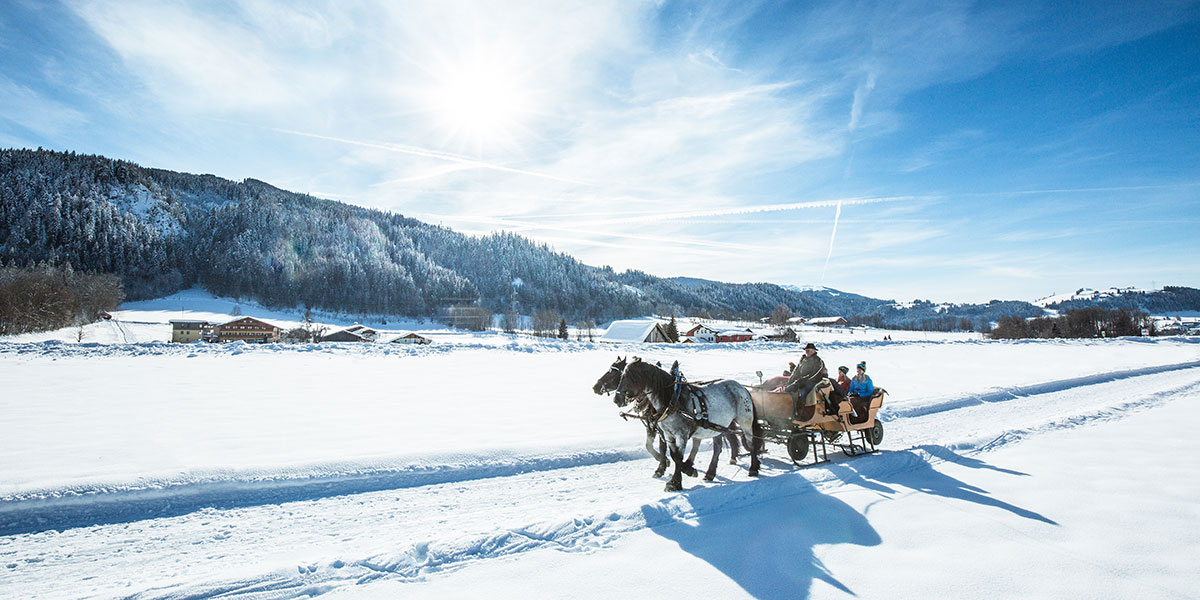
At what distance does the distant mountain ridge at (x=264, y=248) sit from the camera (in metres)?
110

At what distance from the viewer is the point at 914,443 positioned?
361 inches

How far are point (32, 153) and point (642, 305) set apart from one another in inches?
7146

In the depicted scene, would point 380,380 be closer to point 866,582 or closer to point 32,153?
point 866,582

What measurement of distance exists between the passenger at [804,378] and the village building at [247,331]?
7082 centimetres

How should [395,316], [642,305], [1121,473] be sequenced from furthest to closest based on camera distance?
1. [642,305]
2. [395,316]
3. [1121,473]

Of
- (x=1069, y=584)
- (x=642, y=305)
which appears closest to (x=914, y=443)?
(x=1069, y=584)

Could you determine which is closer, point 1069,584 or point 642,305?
point 1069,584

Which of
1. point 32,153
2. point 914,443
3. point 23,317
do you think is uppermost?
point 32,153

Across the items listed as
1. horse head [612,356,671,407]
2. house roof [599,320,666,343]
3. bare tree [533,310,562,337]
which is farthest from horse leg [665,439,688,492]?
bare tree [533,310,562,337]

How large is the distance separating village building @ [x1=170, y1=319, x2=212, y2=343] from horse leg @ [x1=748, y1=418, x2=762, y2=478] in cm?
7629

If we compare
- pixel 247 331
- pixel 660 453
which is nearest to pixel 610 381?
pixel 660 453

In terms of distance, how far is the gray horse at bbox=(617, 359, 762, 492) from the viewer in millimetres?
6445

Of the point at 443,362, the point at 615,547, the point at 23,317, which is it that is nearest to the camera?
the point at 615,547

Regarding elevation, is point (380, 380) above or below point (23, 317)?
below
